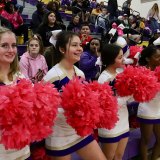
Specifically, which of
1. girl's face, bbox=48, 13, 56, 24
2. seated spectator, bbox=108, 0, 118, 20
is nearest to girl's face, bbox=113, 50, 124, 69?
girl's face, bbox=48, 13, 56, 24

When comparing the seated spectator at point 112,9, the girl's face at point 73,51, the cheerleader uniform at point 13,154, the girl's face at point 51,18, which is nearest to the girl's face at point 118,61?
the girl's face at point 73,51

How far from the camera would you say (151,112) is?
112 inches

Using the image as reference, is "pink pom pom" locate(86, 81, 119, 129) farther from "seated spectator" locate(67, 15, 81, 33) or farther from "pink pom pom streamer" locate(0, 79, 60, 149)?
"seated spectator" locate(67, 15, 81, 33)

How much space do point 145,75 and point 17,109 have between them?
4.04ft

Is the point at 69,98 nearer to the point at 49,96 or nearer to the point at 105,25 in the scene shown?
the point at 49,96

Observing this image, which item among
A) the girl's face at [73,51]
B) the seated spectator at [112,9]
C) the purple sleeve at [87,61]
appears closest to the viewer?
the girl's face at [73,51]

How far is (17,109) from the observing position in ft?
4.87

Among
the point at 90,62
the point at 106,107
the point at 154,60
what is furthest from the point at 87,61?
the point at 106,107

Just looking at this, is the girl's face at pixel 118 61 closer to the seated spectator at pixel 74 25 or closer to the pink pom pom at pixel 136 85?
the pink pom pom at pixel 136 85

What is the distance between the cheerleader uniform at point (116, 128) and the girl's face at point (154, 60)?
25.6 inches

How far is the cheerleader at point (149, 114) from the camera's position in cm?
284

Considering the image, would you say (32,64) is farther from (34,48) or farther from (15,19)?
(15,19)

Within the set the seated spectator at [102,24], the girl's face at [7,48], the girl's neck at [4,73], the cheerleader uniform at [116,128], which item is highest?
the girl's face at [7,48]

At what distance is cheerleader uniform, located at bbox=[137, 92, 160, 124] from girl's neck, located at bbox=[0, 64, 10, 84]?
1.50m
